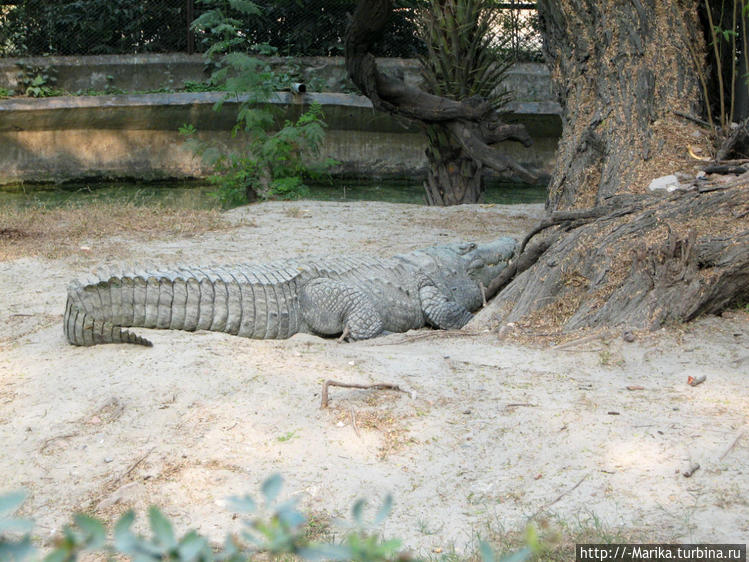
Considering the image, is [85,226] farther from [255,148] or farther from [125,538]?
[125,538]

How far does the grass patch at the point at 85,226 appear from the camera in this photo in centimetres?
605

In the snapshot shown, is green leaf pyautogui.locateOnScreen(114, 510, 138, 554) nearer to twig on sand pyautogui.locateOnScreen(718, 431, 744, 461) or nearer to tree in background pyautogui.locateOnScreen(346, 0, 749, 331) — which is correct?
twig on sand pyautogui.locateOnScreen(718, 431, 744, 461)

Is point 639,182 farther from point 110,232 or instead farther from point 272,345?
point 110,232

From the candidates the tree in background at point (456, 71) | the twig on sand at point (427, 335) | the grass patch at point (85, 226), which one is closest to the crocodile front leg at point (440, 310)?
the twig on sand at point (427, 335)

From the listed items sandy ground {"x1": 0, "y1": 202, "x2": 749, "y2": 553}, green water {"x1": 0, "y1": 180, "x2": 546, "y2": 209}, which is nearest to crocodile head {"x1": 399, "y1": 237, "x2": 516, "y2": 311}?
sandy ground {"x1": 0, "y1": 202, "x2": 749, "y2": 553}

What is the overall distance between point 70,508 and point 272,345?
1.57 meters

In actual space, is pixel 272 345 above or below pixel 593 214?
below

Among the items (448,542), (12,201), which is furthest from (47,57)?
(448,542)

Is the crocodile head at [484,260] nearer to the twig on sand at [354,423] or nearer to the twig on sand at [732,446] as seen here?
the twig on sand at [354,423]

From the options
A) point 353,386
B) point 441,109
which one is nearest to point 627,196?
point 353,386

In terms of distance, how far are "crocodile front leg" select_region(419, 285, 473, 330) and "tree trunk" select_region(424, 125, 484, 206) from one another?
4.64 metres

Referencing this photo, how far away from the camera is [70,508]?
2445 mm

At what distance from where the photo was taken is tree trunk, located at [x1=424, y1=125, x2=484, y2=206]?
379 inches

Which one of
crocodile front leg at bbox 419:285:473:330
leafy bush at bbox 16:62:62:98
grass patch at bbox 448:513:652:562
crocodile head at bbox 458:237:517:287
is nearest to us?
grass patch at bbox 448:513:652:562
